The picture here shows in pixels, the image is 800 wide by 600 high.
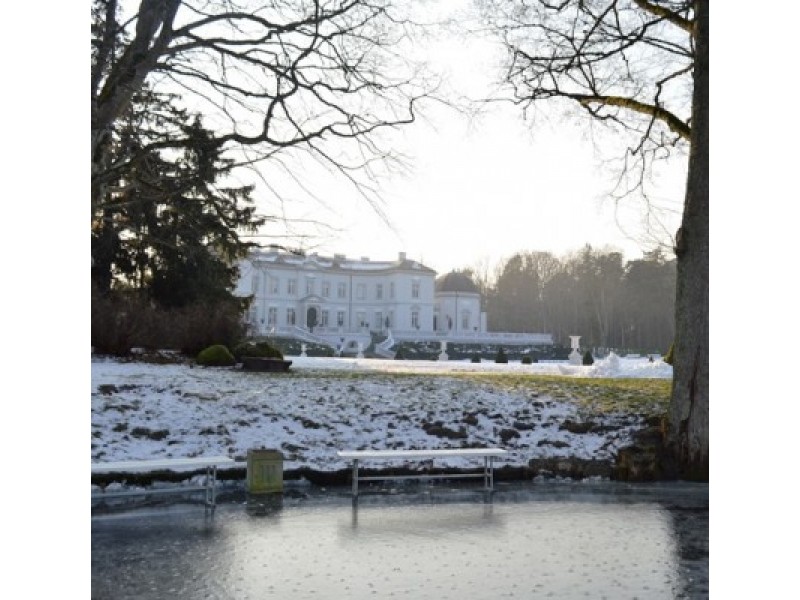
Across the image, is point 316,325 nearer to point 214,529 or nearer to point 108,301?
point 108,301

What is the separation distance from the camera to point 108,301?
50.5ft

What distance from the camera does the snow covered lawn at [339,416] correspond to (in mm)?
9227

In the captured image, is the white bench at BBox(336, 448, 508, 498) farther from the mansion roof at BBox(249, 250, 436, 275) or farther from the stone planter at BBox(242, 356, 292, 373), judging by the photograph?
the mansion roof at BBox(249, 250, 436, 275)

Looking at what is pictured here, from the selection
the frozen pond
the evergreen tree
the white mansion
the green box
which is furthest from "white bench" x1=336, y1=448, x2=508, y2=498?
the white mansion

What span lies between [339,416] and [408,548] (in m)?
5.06

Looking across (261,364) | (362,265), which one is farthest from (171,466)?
(362,265)

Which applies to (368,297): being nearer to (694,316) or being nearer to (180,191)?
(694,316)

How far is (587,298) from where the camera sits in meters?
56.7

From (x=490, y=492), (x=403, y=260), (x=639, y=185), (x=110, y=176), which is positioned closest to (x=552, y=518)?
(x=490, y=492)

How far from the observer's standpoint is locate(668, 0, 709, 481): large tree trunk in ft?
29.8

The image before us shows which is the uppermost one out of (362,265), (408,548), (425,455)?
(362,265)

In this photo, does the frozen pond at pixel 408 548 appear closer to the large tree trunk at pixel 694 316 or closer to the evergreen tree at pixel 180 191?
the large tree trunk at pixel 694 316

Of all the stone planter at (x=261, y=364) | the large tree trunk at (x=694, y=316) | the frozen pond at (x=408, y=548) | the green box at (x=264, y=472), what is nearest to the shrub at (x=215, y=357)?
the stone planter at (x=261, y=364)

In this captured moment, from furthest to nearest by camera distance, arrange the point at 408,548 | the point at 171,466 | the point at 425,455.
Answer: the point at 425,455 < the point at 171,466 < the point at 408,548
